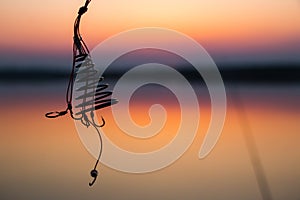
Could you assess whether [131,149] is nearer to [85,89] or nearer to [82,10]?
[85,89]

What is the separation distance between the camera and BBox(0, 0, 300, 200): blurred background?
4.54 feet

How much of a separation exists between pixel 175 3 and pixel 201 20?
10 centimetres

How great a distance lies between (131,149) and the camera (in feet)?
4.53

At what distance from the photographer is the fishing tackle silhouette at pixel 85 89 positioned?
138 centimetres

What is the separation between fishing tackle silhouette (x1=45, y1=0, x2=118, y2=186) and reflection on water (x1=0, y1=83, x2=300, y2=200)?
2 centimetres

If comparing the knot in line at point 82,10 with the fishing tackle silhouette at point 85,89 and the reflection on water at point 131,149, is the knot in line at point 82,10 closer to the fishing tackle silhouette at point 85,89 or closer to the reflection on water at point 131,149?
the fishing tackle silhouette at point 85,89

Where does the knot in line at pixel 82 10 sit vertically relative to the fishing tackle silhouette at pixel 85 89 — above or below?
above

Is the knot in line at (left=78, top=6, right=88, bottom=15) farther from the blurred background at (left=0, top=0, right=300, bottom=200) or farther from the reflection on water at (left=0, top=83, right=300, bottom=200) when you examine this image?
the reflection on water at (left=0, top=83, right=300, bottom=200)

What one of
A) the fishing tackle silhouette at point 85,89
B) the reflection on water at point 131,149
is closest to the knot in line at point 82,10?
the fishing tackle silhouette at point 85,89

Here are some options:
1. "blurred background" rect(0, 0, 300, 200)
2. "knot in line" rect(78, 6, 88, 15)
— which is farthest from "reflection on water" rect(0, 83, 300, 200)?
"knot in line" rect(78, 6, 88, 15)

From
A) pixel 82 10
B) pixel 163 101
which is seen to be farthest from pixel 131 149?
pixel 82 10

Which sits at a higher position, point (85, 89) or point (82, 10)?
point (82, 10)

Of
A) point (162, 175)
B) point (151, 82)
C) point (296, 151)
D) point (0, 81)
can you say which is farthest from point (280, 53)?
point (0, 81)

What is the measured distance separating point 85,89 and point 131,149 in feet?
0.82
